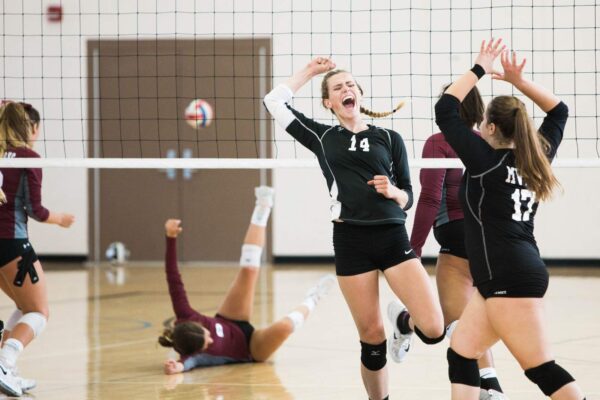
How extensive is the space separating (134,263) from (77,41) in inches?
131

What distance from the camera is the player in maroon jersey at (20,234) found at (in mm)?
5945

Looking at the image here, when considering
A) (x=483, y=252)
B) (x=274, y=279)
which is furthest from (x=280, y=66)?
(x=483, y=252)

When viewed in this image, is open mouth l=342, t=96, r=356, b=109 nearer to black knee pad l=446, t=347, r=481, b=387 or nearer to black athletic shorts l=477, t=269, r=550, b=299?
black athletic shorts l=477, t=269, r=550, b=299

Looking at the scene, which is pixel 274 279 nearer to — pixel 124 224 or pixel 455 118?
pixel 124 224

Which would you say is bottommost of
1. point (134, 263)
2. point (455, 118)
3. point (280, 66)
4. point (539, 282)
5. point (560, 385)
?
point (134, 263)

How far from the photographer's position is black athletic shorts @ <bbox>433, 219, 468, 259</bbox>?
5.41 m

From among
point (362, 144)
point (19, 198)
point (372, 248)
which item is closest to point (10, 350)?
point (19, 198)

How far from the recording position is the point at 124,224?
47.9ft

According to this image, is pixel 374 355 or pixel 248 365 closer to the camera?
pixel 374 355

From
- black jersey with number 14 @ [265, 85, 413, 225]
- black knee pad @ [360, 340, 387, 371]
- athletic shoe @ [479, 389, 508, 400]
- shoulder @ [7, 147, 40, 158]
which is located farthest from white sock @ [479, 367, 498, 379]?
shoulder @ [7, 147, 40, 158]

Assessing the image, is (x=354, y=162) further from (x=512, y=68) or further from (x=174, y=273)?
(x=174, y=273)

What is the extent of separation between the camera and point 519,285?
405cm

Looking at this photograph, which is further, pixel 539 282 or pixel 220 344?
pixel 220 344

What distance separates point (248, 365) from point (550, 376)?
325 cm
